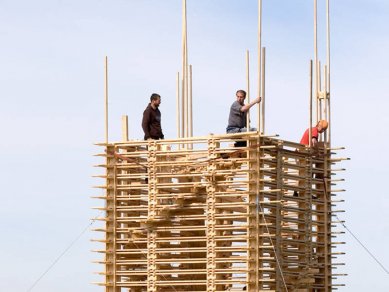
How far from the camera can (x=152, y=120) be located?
4841 centimetres

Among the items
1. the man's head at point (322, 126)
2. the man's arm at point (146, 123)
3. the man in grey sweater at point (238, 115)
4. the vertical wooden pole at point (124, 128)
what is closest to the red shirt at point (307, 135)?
the man's head at point (322, 126)

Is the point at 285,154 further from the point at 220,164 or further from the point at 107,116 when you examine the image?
the point at 107,116

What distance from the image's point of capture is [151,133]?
4838 cm

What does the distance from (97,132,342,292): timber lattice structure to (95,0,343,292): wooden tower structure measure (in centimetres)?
3

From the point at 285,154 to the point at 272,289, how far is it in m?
4.13

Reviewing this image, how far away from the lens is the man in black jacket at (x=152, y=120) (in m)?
48.2

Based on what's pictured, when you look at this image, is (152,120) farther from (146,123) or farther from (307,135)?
(307,135)

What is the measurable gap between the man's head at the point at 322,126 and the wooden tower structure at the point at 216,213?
413 mm

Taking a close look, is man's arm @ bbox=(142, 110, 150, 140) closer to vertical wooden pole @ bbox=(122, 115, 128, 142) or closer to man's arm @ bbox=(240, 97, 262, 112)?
vertical wooden pole @ bbox=(122, 115, 128, 142)

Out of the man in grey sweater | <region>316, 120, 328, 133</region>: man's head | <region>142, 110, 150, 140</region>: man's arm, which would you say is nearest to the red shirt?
<region>316, 120, 328, 133</region>: man's head

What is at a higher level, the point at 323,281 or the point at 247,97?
the point at 247,97

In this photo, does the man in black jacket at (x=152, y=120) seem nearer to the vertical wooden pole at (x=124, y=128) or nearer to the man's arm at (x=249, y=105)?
the vertical wooden pole at (x=124, y=128)

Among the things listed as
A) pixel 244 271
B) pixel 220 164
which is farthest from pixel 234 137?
pixel 244 271

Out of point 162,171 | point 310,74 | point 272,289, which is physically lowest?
point 272,289
